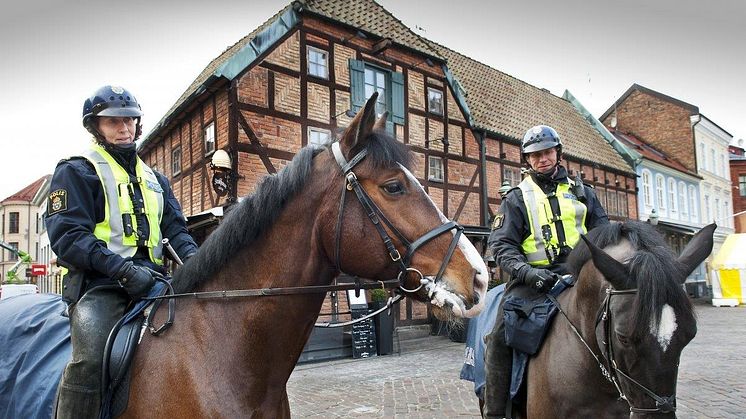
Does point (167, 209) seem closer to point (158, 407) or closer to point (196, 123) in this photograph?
point (158, 407)

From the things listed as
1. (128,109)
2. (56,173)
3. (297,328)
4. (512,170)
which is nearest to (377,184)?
(297,328)

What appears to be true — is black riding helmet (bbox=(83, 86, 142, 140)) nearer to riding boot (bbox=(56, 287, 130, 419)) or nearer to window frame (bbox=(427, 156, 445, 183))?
riding boot (bbox=(56, 287, 130, 419))

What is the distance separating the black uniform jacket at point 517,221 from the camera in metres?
3.61

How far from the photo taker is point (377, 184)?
212cm

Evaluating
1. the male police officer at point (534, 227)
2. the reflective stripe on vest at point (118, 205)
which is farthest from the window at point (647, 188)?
the reflective stripe on vest at point (118, 205)

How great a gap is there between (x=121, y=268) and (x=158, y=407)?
61 cm

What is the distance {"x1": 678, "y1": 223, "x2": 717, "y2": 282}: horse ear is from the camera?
2.59m

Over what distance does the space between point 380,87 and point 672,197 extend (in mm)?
22453

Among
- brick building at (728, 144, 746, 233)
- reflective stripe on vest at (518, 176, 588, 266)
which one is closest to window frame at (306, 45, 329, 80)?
reflective stripe on vest at (518, 176, 588, 266)

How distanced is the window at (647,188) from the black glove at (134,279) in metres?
28.7

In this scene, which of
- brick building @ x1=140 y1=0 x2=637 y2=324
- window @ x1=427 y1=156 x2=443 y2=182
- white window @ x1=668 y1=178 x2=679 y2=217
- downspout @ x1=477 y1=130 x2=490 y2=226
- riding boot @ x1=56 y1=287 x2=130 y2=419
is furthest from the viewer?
white window @ x1=668 y1=178 x2=679 y2=217

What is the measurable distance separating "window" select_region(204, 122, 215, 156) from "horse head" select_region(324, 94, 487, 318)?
36.4 feet

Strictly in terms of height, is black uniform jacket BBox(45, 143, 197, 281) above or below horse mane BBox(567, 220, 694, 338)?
above

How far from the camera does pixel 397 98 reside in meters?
15.1
